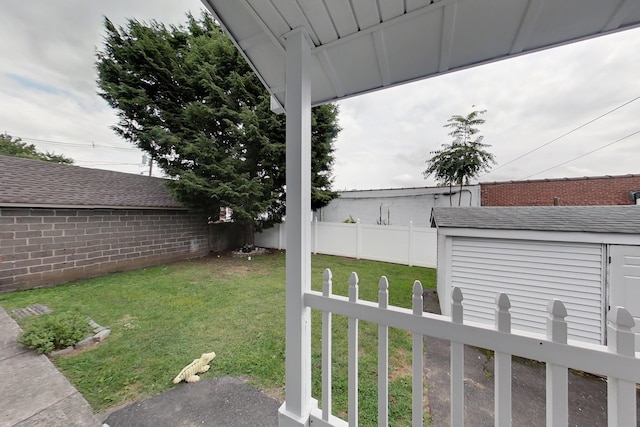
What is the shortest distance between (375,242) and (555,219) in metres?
4.88

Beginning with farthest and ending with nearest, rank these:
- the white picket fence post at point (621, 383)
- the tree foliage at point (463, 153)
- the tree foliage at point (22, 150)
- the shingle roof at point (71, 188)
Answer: the tree foliage at point (22, 150)
the tree foliage at point (463, 153)
the shingle roof at point (71, 188)
the white picket fence post at point (621, 383)

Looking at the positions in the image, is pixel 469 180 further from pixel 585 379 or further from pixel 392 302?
pixel 585 379

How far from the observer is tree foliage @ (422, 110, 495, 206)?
793 centimetres

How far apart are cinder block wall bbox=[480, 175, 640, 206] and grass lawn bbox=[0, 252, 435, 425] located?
680cm

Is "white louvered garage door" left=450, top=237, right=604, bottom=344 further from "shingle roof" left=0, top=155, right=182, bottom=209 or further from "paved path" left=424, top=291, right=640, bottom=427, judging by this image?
"shingle roof" left=0, top=155, right=182, bottom=209

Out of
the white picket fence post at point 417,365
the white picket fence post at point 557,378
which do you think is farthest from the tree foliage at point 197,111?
the white picket fence post at point 557,378

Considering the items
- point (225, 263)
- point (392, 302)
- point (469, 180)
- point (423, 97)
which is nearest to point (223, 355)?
point (392, 302)

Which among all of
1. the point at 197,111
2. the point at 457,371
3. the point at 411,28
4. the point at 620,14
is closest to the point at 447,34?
the point at 411,28

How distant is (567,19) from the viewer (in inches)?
45.0

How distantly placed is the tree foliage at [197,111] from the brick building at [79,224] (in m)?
1.05

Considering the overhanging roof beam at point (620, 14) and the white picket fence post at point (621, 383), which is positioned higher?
the overhanging roof beam at point (620, 14)

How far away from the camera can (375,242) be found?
24.5 feet

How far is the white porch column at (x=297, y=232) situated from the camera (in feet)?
4.29

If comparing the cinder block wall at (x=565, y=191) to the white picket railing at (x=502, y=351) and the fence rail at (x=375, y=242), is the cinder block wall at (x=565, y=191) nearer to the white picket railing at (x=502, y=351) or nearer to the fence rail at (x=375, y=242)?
the fence rail at (x=375, y=242)
